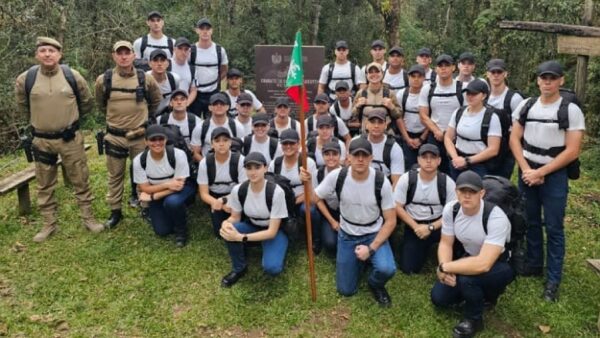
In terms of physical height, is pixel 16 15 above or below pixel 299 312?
above

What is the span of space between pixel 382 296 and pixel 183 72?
494 centimetres

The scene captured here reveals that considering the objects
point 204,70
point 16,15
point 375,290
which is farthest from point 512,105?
point 16,15

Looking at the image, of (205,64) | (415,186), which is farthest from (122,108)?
(415,186)

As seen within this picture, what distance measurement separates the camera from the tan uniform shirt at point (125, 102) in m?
6.91

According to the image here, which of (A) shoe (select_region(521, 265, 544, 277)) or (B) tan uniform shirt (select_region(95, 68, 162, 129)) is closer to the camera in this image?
(A) shoe (select_region(521, 265, 544, 277))

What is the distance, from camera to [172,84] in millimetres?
7711

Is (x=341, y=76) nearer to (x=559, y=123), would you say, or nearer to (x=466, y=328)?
(x=559, y=123)

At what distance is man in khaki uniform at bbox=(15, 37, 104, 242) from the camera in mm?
6379

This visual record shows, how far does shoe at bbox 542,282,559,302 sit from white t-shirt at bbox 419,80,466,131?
2.52 meters

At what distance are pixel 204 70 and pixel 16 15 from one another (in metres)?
7.57

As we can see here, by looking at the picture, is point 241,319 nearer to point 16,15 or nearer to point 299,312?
point 299,312

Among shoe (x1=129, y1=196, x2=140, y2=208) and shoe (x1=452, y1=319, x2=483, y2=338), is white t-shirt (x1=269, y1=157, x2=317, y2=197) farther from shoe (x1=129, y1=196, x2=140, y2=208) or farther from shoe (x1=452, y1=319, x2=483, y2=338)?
shoe (x1=129, y1=196, x2=140, y2=208)

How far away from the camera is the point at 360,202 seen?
5.57 metres

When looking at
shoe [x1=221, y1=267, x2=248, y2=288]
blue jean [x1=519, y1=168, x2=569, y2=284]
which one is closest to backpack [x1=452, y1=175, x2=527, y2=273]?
blue jean [x1=519, y1=168, x2=569, y2=284]
